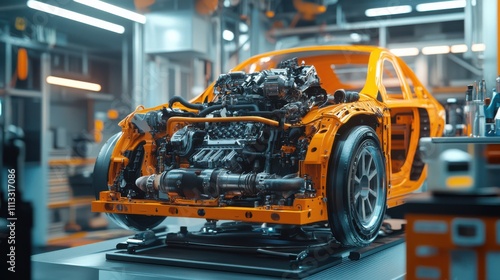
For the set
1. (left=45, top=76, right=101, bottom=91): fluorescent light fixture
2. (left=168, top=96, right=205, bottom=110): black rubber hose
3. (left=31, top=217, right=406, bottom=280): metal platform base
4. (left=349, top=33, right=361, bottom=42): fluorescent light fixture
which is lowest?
(left=31, top=217, right=406, bottom=280): metal platform base

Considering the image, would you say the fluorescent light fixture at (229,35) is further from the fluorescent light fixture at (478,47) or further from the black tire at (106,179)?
the black tire at (106,179)

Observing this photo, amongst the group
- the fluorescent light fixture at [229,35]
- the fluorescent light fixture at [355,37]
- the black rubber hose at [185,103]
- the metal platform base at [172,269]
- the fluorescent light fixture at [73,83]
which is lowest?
the metal platform base at [172,269]

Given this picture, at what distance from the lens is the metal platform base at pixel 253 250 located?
3.61 m

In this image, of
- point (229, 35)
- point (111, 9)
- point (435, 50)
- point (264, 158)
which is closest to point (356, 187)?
point (264, 158)

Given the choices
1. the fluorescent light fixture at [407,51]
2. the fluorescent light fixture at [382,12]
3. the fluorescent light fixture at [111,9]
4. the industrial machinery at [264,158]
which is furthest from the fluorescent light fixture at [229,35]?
the industrial machinery at [264,158]

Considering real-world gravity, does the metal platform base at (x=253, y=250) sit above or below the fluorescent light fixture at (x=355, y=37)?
below

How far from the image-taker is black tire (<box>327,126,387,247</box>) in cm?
375

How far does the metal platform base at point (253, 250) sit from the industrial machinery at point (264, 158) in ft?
0.65

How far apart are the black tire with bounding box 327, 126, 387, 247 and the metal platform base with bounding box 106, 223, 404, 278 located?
18cm

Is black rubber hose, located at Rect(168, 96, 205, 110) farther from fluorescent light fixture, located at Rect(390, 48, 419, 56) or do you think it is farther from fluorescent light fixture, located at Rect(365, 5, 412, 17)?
fluorescent light fixture, located at Rect(390, 48, 419, 56)

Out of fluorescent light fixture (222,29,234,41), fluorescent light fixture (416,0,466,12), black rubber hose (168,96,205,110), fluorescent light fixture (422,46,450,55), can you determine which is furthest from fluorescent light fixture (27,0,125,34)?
fluorescent light fixture (422,46,450,55)

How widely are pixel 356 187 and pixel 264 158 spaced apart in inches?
25.7

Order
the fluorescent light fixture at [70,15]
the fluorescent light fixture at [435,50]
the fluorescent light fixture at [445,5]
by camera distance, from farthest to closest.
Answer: the fluorescent light fixture at [435,50], the fluorescent light fixture at [445,5], the fluorescent light fixture at [70,15]

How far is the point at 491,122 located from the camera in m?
4.49
